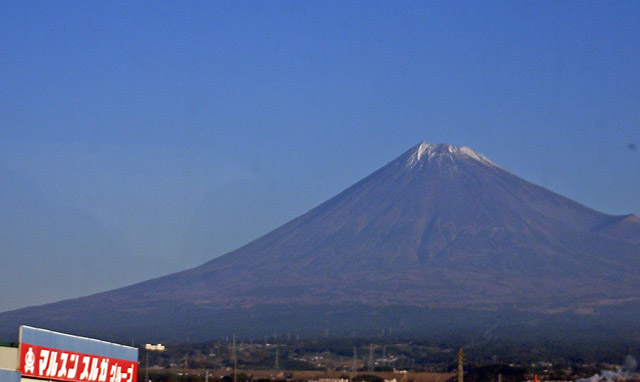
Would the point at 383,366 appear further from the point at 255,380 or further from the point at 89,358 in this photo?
the point at 89,358

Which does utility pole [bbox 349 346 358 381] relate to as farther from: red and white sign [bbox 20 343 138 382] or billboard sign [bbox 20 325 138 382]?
red and white sign [bbox 20 343 138 382]

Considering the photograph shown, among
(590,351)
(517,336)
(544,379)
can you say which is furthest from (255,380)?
(517,336)

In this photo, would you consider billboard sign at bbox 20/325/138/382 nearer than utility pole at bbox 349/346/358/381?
Yes

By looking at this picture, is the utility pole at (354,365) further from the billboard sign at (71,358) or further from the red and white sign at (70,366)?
the red and white sign at (70,366)

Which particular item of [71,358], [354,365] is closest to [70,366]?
[71,358]

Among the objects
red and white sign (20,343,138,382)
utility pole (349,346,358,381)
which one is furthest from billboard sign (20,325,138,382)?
utility pole (349,346,358,381)

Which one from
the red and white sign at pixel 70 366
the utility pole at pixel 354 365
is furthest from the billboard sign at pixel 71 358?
the utility pole at pixel 354 365

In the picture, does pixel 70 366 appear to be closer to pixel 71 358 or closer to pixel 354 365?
pixel 71 358
